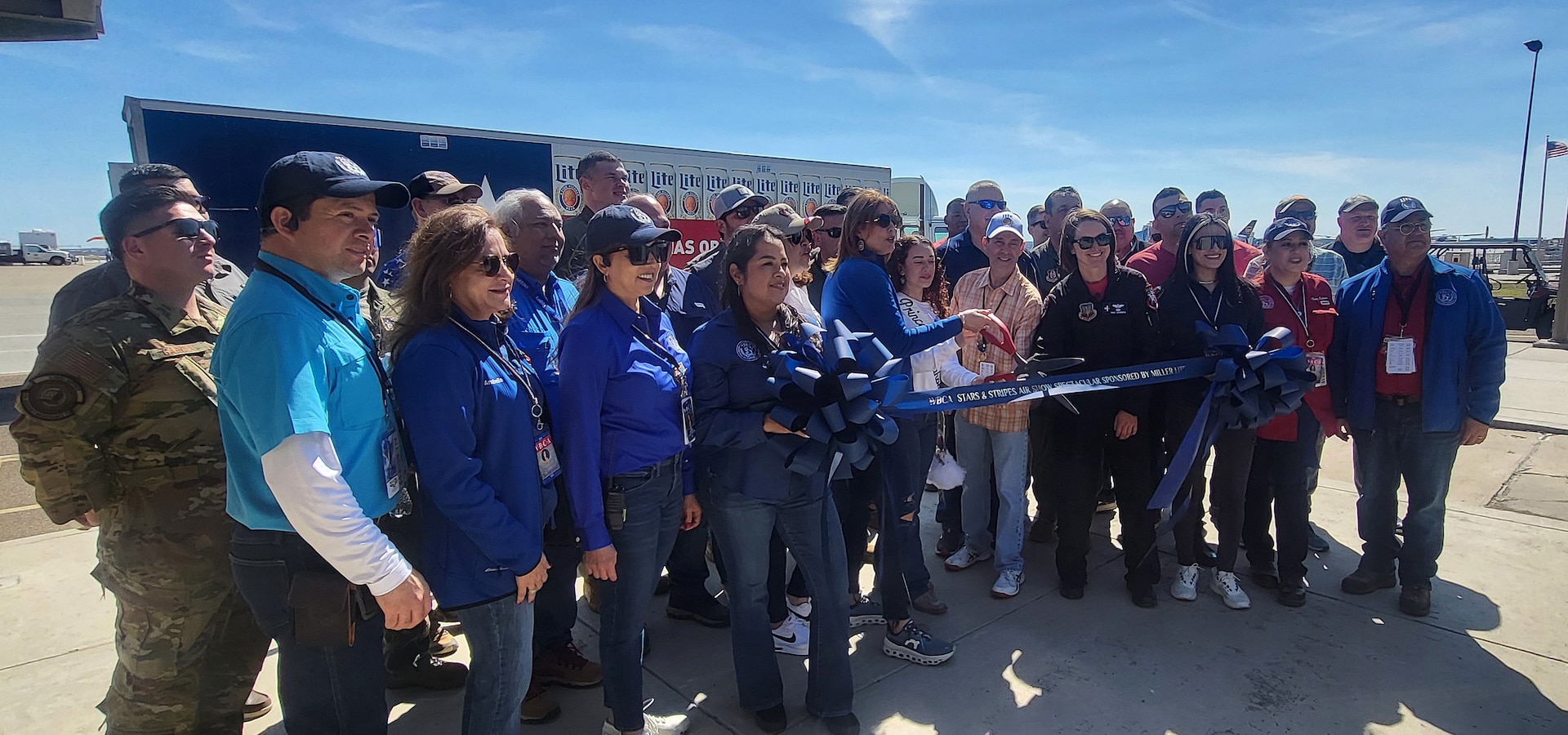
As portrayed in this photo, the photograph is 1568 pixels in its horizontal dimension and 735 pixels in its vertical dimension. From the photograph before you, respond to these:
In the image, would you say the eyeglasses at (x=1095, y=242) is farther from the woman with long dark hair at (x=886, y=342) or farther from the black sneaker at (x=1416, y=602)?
the black sneaker at (x=1416, y=602)

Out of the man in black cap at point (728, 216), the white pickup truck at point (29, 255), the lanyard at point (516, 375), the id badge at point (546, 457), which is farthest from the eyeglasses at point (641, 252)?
the white pickup truck at point (29, 255)

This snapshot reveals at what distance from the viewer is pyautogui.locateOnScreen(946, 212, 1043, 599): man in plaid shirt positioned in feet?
13.3

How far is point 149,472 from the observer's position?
2.26 metres

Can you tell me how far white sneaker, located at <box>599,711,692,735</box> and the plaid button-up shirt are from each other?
7.20 ft

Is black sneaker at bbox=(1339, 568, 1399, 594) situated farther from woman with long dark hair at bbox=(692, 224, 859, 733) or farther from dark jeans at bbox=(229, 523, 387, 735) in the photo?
dark jeans at bbox=(229, 523, 387, 735)

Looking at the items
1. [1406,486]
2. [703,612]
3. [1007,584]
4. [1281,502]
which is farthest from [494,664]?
[1406,486]

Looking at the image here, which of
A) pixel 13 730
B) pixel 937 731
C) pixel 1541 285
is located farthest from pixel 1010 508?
pixel 1541 285

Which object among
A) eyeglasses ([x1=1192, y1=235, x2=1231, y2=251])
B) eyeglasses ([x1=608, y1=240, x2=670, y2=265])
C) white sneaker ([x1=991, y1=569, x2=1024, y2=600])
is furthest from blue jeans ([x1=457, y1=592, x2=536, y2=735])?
eyeglasses ([x1=1192, y1=235, x2=1231, y2=251])

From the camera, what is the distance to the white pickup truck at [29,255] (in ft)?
163

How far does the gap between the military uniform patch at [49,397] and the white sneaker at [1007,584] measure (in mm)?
3837

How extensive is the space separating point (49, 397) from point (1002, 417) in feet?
12.4

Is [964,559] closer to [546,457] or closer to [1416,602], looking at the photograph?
[1416,602]

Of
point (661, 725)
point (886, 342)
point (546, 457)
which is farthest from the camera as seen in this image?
point (886, 342)

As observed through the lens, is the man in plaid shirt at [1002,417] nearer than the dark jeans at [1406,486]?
No
